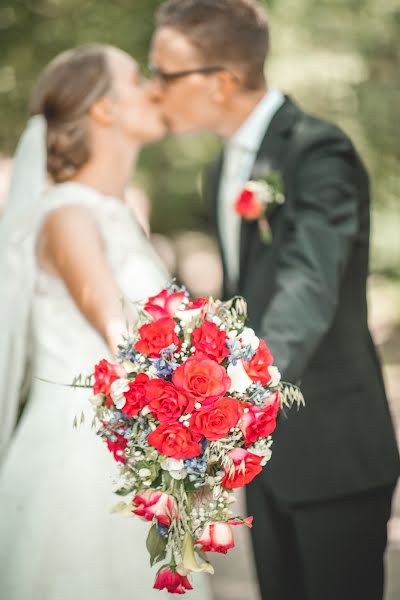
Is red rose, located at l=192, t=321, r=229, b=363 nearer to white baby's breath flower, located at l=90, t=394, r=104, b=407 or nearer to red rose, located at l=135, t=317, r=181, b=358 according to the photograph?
red rose, located at l=135, t=317, r=181, b=358

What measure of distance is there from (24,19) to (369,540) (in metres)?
6.21

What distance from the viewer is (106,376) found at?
2123mm

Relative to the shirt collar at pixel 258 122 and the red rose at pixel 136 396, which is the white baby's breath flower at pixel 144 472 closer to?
the red rose at pixel 136 396

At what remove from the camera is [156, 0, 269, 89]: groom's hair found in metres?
3.49

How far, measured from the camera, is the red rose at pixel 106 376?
2.11m

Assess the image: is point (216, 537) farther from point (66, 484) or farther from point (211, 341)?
point (66, 484)

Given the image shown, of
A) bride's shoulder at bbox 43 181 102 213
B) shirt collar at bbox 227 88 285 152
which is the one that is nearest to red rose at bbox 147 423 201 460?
bride's shoulder at bbox 43 181 102 213

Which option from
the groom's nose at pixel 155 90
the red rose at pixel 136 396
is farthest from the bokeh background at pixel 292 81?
the red rose at pixel 136 396

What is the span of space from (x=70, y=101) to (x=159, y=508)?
179 cm

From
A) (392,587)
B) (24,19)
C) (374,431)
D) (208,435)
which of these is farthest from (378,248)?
(208,435)

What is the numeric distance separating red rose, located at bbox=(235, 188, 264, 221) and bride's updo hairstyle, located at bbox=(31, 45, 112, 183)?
24.9 inches

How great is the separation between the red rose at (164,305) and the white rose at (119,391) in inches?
7.6

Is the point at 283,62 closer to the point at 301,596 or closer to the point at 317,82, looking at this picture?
the point at 317,82

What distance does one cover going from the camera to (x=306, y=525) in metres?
3.08
